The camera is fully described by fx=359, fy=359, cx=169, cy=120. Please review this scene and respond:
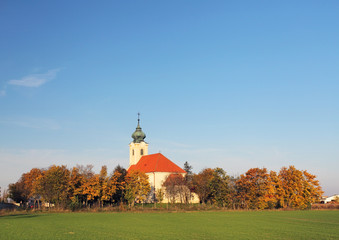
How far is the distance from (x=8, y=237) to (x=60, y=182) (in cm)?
3813

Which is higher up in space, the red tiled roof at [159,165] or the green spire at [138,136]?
the green spire at [138,136]

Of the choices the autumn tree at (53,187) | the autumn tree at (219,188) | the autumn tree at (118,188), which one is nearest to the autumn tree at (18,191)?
the autumn tree at (118,188)

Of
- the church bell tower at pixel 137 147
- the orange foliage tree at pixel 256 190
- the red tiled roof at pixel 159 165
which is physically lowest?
the orange foliage tree at pixel 256 190

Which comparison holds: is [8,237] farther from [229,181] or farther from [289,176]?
[289,176]

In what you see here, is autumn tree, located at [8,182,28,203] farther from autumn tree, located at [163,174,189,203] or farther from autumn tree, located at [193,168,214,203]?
autumn tree, located at [193,168,214,203]

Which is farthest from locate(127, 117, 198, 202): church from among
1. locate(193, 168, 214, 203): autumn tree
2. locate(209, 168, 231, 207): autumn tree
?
locate(209, 168, 231, 207): autumn tree

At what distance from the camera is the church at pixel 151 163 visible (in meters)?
95.2

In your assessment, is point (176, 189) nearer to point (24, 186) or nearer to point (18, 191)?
point (24, 186)

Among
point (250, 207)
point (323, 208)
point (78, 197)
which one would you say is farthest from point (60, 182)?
point (323, 208)

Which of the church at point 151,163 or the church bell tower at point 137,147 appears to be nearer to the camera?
the church at point 151,163

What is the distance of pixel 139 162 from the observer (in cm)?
10762

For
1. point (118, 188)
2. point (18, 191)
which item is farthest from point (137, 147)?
point (118, 188)

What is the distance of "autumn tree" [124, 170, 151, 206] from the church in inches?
459

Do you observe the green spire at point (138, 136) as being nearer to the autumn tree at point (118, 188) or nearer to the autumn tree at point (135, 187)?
the autumn tree at point (135, 187)
